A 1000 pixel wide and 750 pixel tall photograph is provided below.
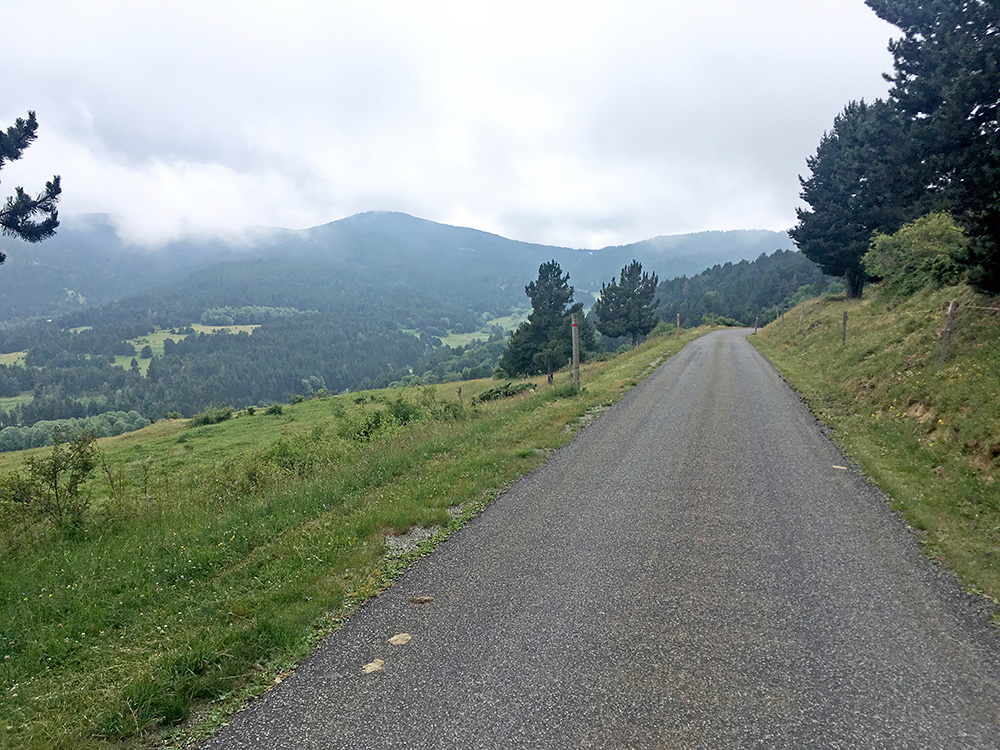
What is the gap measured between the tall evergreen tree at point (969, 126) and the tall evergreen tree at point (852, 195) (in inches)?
188

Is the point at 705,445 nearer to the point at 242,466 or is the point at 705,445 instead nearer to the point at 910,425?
the point at 910,425

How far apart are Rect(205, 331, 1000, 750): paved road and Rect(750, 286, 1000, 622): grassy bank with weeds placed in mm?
468

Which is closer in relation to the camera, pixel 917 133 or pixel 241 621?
pixel 241 621

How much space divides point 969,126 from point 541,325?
4866 cm

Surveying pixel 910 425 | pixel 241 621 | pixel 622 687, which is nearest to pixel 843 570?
pixel 622 687

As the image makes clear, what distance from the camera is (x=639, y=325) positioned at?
208ft

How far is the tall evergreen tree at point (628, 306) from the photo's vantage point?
63062 mm

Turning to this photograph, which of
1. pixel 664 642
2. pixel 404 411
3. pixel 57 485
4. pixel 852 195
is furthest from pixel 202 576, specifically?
pixel 852 195

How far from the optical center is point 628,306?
207 ft

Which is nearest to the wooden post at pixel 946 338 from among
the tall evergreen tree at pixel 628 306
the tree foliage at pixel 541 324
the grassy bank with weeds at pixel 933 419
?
the grassy bank with weeds at pixel 933 419

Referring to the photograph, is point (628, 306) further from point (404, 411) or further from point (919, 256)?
point (404, 411)

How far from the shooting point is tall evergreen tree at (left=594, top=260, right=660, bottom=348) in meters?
63.1

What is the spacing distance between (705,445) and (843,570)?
4887mm

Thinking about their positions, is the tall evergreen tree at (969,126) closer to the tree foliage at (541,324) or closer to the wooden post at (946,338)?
the wooden post at (946,338)
